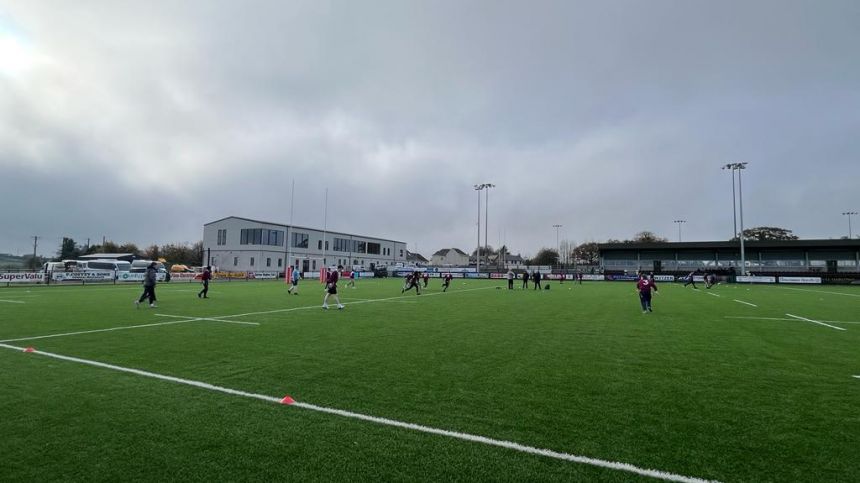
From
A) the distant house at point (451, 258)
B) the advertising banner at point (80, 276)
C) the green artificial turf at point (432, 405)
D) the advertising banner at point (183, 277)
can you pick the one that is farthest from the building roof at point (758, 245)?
the distant house at point (451, 258)

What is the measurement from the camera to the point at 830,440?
4.49m

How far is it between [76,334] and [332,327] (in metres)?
6.33

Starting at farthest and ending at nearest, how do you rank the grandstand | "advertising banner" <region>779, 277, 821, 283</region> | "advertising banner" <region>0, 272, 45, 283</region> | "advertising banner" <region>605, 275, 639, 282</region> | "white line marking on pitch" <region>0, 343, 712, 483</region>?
1. the grandstand
2. "advertising banner" <region>605, 275, 639, 282</region>
3. "advertising banner" <region>779, 277, 821, 283</region>
4. "advertising banner" <region>0, 272, 45, 283</region>
5. "white line marking on pitch" <region>0, 343, 712, 483</region>

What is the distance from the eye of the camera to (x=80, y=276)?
37.0 m

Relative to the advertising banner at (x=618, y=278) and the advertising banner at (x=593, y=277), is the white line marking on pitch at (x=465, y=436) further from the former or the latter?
the advertising banner at (x=593, y=277)

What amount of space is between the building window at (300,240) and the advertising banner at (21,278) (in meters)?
40.4

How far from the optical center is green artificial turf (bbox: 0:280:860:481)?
396cm

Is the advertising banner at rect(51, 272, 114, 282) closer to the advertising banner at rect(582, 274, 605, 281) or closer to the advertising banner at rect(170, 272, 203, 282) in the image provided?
the advertising banner at rect(170, 272, 203, 282)

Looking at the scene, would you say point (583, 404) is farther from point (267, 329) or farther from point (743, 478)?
point (267, 329)

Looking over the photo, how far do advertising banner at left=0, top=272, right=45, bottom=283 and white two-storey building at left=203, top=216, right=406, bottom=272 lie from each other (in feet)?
102

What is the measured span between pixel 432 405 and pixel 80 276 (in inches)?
1712

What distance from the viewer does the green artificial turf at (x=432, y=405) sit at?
3.96m

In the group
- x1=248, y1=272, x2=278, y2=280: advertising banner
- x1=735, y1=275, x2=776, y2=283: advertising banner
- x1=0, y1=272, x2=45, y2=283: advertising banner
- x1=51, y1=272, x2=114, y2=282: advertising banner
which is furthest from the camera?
x1=248, y1=272, x2=278, y2=280: advertising banner

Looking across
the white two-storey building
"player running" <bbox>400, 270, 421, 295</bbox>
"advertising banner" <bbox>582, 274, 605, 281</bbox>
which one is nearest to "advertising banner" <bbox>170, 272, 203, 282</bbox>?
the white two-storey building
